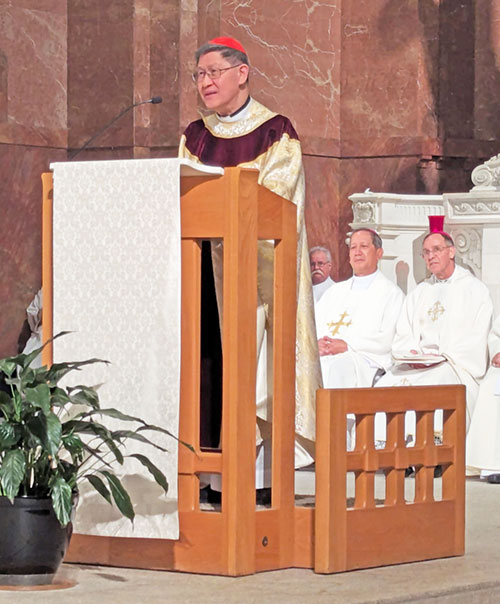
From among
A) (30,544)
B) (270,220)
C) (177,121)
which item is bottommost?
(30,544)

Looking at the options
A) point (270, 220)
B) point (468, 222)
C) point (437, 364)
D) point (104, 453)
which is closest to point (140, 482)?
point (104, 453)

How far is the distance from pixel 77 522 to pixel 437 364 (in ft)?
15.0

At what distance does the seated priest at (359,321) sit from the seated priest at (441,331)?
115 millimetres

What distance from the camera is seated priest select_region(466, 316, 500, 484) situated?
9.41m

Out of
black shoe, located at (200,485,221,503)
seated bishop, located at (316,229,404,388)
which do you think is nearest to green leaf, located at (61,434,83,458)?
black shoe, located at (200,485,221,503)

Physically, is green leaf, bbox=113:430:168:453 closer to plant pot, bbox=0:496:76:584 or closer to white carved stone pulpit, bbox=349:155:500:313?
plant pot, bbox=0:496:76:584

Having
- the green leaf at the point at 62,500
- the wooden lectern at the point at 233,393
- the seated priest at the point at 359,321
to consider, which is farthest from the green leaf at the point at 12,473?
the seated priest at the point at 359,321

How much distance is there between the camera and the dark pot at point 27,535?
520 cm

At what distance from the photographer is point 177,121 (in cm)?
1335

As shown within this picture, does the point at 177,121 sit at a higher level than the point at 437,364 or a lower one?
higher

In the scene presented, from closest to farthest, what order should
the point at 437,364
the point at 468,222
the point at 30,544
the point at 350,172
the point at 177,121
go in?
the point at 30,544, the point at 437,364, the point at 468,222, the point at 177,121, the point at 350,172

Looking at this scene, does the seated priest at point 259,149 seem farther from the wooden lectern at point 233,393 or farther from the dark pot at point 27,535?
the dark pot at point 27,535

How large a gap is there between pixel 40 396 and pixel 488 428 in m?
4.84

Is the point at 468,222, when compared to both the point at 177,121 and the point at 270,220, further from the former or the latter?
the point at 270,220
